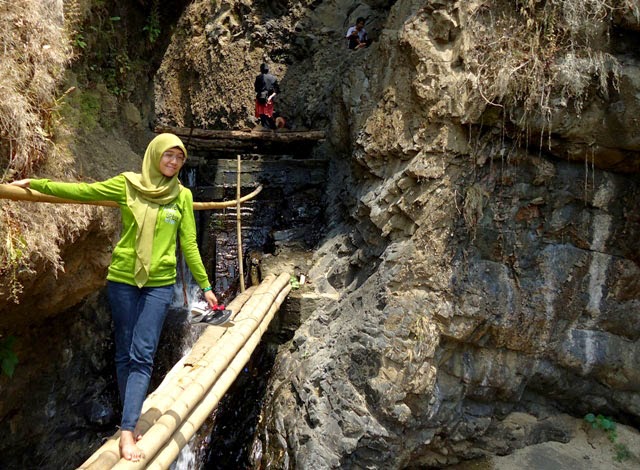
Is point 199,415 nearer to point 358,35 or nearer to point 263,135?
point 263,135

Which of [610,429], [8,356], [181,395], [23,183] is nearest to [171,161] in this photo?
[23,183]

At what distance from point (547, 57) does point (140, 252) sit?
4537 millimetres

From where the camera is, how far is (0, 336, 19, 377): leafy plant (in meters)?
4.54

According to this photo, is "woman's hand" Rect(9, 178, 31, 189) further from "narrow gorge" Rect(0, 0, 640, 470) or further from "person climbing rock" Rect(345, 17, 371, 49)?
"person climbing rock" Rect(345, 17, 371, 49)

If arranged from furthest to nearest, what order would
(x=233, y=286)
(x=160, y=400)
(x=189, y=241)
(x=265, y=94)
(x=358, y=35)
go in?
(x=265, y=94), (x=358, y=35), (x=233, y=286), (x=160, y=400), (x=189, y=241)

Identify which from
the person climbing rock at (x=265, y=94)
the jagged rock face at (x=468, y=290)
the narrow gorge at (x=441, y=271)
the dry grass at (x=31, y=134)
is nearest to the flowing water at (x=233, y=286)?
the narrow gorge at (x=441, y=271)

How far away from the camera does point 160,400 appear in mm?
3365

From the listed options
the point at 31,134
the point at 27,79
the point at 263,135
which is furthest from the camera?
the point at 263,135

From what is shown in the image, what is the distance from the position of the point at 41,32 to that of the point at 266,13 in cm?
793

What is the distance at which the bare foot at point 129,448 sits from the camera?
2756 mm

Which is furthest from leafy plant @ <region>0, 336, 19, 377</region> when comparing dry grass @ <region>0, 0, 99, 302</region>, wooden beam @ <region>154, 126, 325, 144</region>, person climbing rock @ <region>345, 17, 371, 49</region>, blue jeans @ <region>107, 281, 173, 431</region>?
person climbing rock @ <region>345, 17, 371, 49</region>

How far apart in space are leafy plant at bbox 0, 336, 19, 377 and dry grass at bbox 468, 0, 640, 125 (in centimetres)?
537

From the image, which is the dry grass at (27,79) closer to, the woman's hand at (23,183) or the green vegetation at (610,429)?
the woman's hand at (23,183)

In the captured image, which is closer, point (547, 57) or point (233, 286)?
point (547, 57)
